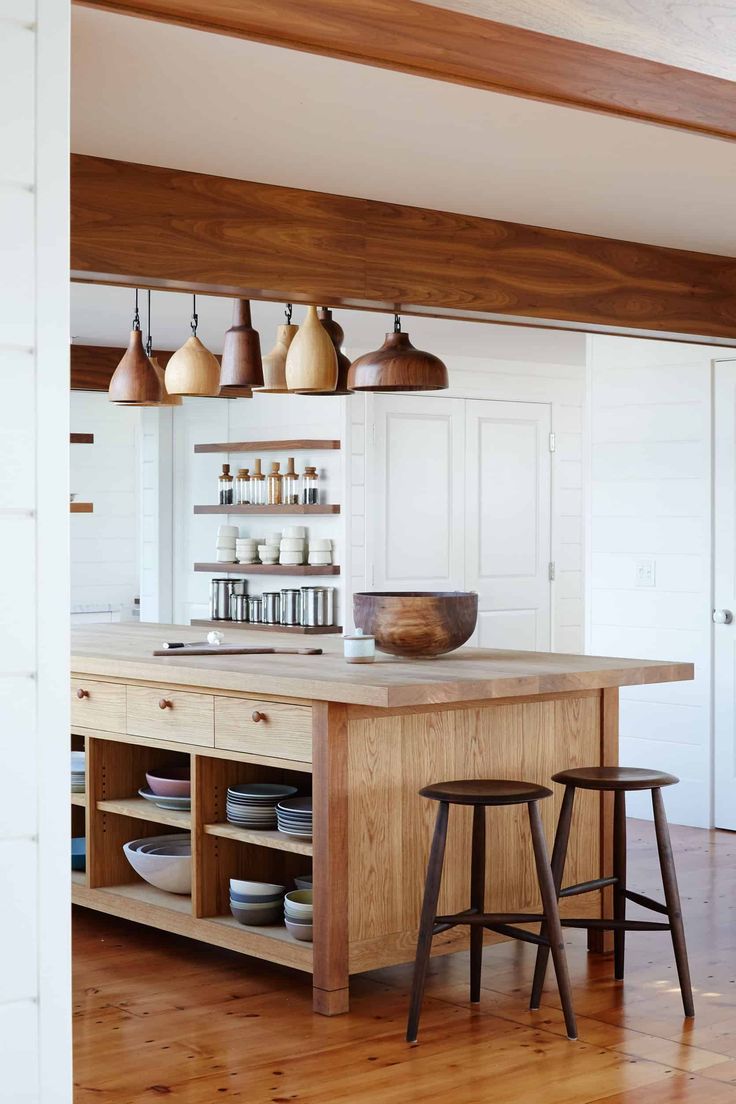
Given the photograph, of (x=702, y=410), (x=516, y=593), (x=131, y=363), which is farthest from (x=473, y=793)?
(x=516, y=593)

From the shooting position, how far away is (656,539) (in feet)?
21.8

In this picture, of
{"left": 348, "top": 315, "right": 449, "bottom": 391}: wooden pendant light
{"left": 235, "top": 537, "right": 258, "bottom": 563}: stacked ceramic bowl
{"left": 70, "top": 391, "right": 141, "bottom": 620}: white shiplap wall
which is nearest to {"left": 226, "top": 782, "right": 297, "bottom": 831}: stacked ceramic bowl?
{"left": 348, "top": 315, "right": 449, "bottom": 391}: wooden pendant light

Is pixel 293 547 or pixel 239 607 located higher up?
pixel 293 547

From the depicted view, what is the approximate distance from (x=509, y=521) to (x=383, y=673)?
4788 mm

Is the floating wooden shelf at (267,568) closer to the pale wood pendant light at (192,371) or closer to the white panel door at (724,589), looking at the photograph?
the white panel door at (724,589)

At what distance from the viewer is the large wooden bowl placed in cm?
444

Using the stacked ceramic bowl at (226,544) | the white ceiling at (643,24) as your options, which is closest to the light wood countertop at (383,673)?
the white ceiling at (643,24)

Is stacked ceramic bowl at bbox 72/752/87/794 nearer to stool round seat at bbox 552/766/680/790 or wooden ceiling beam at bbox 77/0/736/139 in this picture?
stool round seat at bbox 552/766/680/790

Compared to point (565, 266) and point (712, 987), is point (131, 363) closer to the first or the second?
point (565, 266)

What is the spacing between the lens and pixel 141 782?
495 cm

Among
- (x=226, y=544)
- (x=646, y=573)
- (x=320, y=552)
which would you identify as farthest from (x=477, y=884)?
(x=226, y=544)

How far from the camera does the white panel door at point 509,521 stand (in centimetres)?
860

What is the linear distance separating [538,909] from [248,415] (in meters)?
5.23

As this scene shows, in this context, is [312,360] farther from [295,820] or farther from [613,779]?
[613,779]
